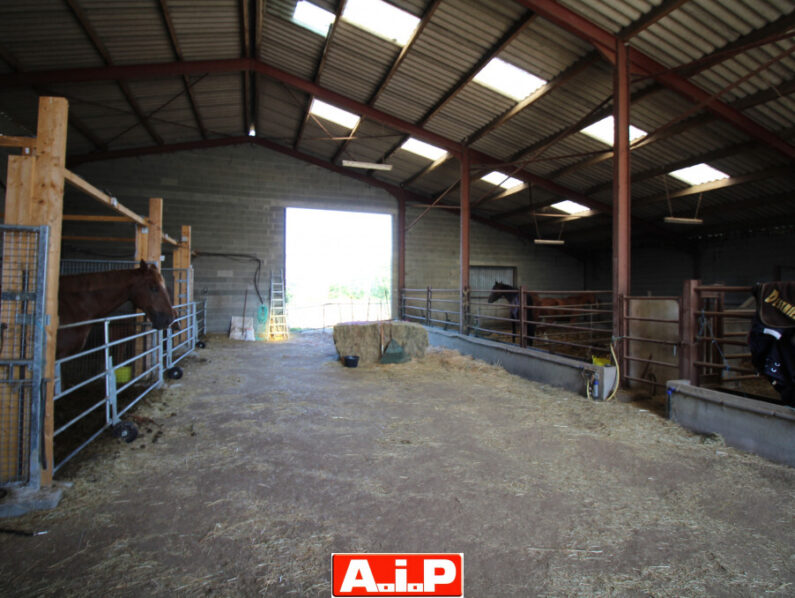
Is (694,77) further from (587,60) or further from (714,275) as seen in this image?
(714,275)

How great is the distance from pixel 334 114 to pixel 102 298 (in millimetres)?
8010

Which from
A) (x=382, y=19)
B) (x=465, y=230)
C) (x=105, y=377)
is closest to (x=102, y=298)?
(x=105, y=377)

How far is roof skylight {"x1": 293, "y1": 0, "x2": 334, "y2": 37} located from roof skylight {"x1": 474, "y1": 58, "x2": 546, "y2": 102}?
2.89 metres

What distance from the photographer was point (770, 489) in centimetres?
271

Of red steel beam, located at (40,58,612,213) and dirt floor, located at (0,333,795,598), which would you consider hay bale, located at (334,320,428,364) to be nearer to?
dirt floor, located at (0,333,795,598)

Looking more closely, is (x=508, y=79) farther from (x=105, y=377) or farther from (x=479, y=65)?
(x=105, y=377)

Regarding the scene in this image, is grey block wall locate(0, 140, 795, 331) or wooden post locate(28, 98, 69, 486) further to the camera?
grey block wall locate(0, 140, 795, 331)

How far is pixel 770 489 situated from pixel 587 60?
6468 millimetres

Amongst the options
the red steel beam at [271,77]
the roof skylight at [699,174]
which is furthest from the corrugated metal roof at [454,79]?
the roof skylight at [699,174]

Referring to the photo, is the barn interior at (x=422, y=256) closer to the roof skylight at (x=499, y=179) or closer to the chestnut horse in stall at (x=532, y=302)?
the roof skylight at (x=499, y=179)

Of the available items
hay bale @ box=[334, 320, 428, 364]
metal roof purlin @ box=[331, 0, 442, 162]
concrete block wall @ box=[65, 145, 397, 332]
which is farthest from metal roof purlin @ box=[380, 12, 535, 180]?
hay bale @ box=[334, 320, 428, 364]

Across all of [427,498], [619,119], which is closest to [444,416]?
[427,498]

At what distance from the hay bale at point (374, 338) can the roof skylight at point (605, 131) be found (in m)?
5.53

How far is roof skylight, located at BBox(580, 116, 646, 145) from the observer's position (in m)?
8.41
